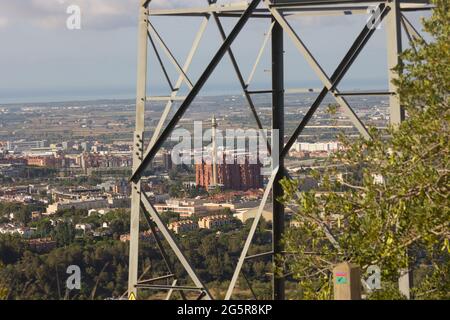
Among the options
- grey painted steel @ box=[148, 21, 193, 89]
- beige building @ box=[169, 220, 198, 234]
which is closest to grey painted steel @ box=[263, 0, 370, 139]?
grey painted steel @ box=[148, 21, 193, 89]

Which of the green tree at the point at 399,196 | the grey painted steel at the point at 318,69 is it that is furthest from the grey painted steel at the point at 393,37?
the green tree at the point at 399,196

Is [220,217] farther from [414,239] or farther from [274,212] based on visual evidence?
[414,239]

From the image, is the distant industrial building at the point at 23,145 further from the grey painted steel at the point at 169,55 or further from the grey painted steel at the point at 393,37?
the grey painted steel at the point at 393,37

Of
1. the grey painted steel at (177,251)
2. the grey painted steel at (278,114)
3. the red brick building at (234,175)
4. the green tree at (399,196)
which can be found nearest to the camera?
the green tree at (399,196)

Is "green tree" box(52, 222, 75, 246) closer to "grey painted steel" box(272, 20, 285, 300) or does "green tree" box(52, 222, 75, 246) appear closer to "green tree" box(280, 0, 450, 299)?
"grey painted steel" box(272, 20, 285, 300)


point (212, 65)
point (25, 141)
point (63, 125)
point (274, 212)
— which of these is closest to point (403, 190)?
point (212, 65)
